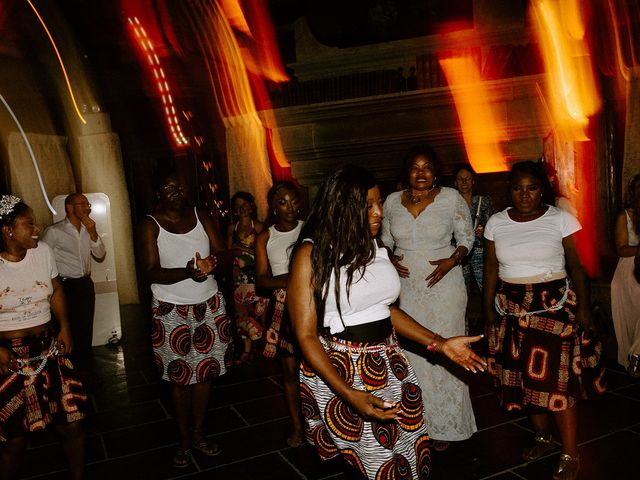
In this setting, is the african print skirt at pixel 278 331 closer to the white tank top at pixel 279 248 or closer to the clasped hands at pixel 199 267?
the white tank top at pixel 279 248

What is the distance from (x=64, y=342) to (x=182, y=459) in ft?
3.52

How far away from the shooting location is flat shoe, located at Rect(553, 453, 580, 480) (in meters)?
Answer: 2.98

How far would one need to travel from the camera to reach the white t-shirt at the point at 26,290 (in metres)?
2.85

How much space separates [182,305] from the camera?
339 cm

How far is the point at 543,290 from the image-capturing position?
3008mm

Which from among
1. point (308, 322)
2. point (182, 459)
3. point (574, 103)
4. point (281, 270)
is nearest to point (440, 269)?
point (281, 270)

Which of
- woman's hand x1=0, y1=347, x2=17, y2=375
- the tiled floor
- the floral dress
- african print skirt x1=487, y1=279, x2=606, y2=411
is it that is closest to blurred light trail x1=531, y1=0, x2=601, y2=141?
the tiled floor

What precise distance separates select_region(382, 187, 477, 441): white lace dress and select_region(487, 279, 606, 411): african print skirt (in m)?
0.38

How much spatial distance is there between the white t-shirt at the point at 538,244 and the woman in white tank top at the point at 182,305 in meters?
1.75

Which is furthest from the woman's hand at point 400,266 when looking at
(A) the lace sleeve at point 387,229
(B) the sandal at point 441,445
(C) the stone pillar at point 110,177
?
(C) the stone pillar at point 110,177

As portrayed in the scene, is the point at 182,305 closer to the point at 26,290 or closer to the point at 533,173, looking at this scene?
the point at 26,290

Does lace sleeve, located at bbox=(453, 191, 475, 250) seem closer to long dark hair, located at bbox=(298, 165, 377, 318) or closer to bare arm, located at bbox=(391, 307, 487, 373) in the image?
bare arm, located at bbox=(391, 307, 487, 373)

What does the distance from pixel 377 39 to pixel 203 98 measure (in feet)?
10.7

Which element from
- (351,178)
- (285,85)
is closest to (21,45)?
(285,85)
